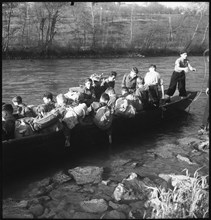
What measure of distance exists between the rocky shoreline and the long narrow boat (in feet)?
2.22

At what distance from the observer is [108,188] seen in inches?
242

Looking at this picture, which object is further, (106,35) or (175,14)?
(175,14)

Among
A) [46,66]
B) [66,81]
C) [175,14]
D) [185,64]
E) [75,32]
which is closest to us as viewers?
[185,64]

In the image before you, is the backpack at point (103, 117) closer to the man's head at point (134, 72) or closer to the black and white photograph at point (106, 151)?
the black and white photograph at point (106, 151)

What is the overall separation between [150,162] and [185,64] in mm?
4979

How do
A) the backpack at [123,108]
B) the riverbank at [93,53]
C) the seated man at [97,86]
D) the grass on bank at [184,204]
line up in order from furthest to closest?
the riverbank at [93,53] < the seated man at [97,86] < the backpack at [123,108] < the grass on bank at [184,204]

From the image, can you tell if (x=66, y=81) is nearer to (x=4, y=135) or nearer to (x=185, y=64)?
(x=185, y=64)

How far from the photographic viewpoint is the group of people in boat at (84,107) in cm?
661

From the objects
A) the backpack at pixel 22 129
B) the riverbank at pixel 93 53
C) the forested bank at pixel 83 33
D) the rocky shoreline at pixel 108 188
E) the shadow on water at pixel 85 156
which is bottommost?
the rocky shoreline at pixel 108 188

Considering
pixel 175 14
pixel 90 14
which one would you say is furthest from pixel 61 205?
pixel 175 14

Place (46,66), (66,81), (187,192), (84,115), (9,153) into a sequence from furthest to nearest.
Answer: (46,66)
(66,81)
(84,115)
(9,153)
(187,192)

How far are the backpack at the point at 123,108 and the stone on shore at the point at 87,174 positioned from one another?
2.03m

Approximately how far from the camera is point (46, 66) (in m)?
25.0

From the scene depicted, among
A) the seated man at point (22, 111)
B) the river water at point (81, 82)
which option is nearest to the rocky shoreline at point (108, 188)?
the river water at point (81, 82)
